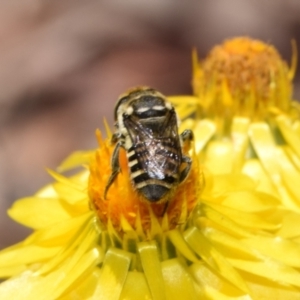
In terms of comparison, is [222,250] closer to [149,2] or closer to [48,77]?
[48,77]

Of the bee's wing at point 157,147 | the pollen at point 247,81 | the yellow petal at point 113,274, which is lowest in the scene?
the yellow petal at point 113,274

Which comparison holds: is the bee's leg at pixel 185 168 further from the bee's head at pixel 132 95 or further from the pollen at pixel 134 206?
the bee's head at pixel 132 95

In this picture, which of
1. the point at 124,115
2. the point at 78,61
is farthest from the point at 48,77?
the point at 124,115

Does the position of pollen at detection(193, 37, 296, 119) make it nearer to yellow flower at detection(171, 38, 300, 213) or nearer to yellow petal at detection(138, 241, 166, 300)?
yellow flower at detection(171, 38, 300, 213)

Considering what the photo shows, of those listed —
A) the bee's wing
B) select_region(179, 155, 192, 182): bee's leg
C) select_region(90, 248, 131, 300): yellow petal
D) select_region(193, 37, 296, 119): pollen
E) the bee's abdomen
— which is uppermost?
the bee's wing

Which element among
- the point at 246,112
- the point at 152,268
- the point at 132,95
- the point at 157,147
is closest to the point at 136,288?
the point at 152,268

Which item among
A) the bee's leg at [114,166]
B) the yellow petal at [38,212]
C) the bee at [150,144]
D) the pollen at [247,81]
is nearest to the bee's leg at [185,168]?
the bee at [150,144]

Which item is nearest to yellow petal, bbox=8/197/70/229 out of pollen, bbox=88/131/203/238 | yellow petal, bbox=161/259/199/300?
pollen, bbox=88/131/203/238

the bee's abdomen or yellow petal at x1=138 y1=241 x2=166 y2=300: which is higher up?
the bee's abdomen
